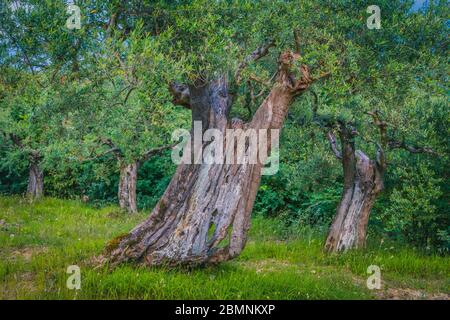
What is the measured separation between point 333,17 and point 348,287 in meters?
5.81

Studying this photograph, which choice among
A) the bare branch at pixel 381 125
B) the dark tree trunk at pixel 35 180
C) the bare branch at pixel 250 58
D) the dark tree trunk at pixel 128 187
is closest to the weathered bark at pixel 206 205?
the bare branch at pixel 250 58

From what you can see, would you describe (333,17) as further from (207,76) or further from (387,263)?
(387,263)

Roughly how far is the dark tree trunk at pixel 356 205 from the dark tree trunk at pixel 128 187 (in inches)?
377

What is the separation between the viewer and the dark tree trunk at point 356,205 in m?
Answer: 12.1

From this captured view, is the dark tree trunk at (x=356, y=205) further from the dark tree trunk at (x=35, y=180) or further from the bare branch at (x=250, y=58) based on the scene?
the dark tree trunk at (x=35, y=180)

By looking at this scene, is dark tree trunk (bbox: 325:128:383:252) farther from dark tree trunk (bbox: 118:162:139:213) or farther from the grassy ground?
dark tree trunk (bbox: 118:162:139:213)

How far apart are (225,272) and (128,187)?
35.6ft

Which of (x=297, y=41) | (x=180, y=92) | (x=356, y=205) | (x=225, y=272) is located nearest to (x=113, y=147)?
(x=180, y=92)

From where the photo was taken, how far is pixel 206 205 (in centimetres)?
930

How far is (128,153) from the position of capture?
51.4 feet

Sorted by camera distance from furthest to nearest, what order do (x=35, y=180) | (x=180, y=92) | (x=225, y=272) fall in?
(x=35, y=180), (x=180, y=92), (x=225, y=272)

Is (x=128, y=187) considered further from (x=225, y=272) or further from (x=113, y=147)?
(x=225, y=272)

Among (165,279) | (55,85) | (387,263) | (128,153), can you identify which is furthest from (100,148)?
(387,263)

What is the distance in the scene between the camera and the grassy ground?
807 cm
